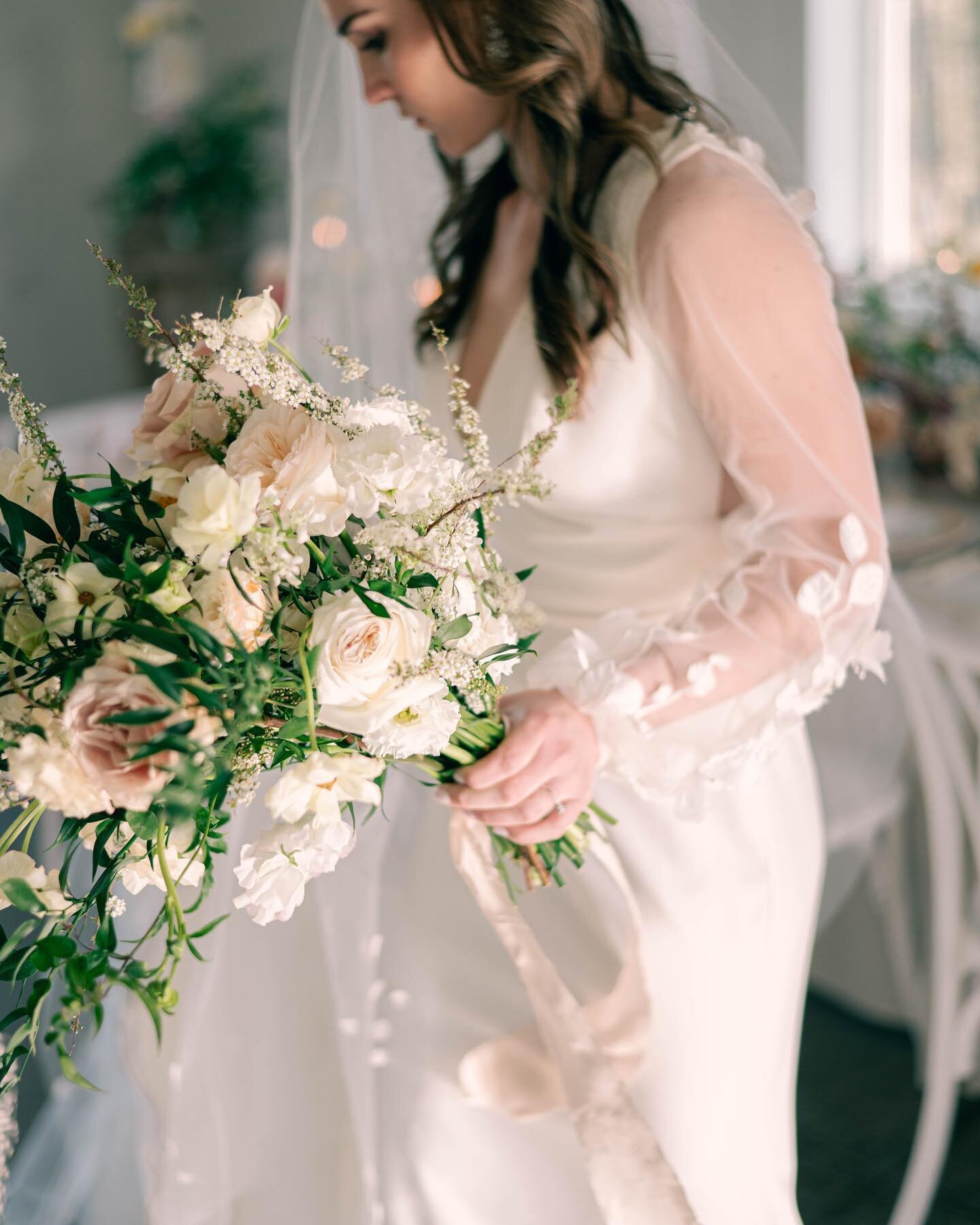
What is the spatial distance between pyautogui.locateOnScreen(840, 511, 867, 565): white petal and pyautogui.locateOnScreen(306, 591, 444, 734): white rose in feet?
1.61

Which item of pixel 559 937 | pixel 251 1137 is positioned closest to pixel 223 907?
pixel 251 1137

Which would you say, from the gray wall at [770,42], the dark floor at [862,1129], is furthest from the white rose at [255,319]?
the gray wall at [770,42]

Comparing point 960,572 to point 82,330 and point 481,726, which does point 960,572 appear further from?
point 82,330

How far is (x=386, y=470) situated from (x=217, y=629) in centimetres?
14

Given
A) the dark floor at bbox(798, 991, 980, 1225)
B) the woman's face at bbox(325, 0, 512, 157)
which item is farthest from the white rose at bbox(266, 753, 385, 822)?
the dark floor at bbox(798, 991, 980, 1225)

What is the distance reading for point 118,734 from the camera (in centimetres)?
59

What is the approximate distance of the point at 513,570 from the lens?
4.22 ft

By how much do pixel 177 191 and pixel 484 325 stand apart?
341 cm

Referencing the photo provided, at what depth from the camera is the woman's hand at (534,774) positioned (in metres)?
0.92

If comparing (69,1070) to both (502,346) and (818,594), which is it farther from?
(502,346)

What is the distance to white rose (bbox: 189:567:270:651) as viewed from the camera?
2.14 feet

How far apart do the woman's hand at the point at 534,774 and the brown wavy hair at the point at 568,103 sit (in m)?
0.36

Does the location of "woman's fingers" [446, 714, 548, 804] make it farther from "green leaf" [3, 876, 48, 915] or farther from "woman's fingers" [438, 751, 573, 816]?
"green leaf" [3, 876, 48, 915]

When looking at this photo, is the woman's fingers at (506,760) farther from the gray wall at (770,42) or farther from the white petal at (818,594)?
the gray wall at (770,42)
